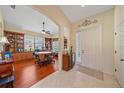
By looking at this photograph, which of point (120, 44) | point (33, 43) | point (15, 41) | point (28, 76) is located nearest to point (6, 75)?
point (28, 76)

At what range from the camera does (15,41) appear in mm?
7543

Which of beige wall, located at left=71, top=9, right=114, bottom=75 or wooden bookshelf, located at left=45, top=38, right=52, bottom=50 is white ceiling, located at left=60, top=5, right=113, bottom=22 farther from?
wooden bookshelf, located at left=45, top=38, right=52, bottom=50

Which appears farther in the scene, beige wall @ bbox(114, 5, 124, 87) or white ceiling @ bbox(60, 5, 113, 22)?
white ceiling @ bbox(60, 5, 113, 22)

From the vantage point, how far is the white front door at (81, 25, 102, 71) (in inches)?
188

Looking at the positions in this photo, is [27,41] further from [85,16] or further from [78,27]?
[85,16]

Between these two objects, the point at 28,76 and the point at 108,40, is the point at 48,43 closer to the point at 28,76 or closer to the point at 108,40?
the point at 28,76

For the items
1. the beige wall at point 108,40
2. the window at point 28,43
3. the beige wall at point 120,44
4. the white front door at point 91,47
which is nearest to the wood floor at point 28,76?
the white front door at point 91,47

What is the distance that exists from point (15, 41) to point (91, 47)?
19.1 feet

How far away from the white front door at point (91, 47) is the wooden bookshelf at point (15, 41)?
517 cm

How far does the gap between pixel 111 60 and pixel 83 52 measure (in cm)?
169

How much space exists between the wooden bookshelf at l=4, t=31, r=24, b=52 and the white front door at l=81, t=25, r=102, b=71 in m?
5.17

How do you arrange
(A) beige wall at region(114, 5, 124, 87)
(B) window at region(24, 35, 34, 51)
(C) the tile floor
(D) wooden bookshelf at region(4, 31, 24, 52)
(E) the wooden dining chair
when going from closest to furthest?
(E) the wooden dining chair → (A) beige wall at region(114, 5, 124, 87) → (C) the tile floor → (D) wooden bookshelf at region(4, 31, 24, 52) → (B) window at region(24, 35, 34, 51)

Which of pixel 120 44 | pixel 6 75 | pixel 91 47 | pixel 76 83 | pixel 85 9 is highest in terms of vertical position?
pixel 85 9

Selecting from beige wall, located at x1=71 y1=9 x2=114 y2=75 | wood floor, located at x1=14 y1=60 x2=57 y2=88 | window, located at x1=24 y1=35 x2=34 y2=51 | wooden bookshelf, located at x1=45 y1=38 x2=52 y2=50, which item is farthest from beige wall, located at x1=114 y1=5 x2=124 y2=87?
wooden bookshelf, located at x1=45 y1=38 x2=52 y2=50
